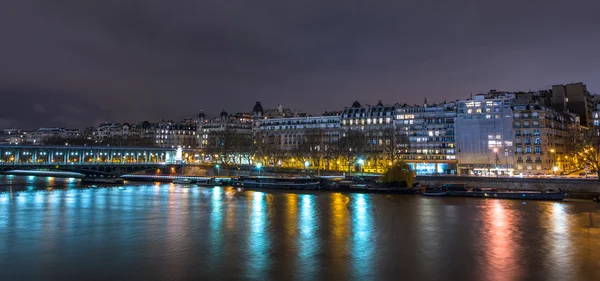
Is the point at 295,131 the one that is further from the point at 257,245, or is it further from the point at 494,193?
the point at 257,245

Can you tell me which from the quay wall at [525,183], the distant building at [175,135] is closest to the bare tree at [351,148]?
the quay wall at [525,183]

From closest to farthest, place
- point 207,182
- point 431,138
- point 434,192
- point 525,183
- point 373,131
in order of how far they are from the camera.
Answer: point 434,192, point 525,183, point 207,182, point 431,138, point 373,131

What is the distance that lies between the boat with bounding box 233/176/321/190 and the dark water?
2374 cm

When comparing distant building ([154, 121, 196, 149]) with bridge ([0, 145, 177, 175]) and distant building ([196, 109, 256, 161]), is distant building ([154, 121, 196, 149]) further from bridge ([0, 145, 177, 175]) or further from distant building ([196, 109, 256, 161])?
bridge ([0, 145, 177, 175])

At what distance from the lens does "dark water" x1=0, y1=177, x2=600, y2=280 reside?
18.3 metres

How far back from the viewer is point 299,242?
949 inches

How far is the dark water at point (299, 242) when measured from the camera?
18.3 meters

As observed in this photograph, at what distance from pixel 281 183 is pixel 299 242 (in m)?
43.1

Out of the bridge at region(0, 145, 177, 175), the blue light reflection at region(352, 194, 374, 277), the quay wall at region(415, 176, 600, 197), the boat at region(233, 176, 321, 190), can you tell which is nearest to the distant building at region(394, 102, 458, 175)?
the quay wall at region(415, 176, 600, 197)

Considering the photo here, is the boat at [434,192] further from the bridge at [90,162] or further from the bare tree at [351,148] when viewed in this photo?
the bridge at [90,162]

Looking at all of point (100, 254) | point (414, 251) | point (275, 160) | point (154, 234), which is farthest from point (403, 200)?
point (275, 160)

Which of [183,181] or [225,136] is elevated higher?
[225,136]

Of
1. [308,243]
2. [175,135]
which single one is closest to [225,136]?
[175,135]

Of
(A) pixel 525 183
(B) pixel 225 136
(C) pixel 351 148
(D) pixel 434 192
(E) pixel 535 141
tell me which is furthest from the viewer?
(B) pixel 225 136
